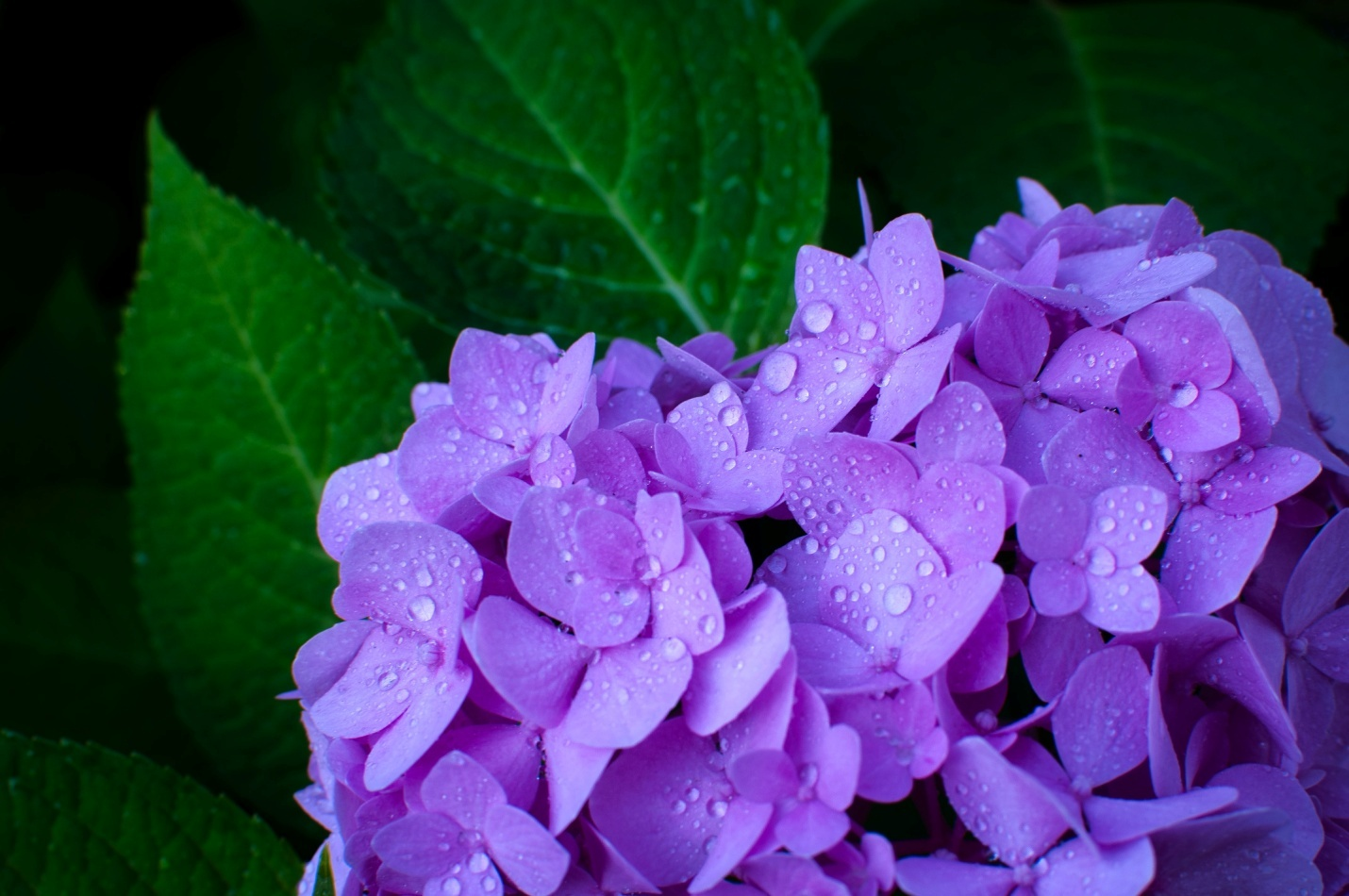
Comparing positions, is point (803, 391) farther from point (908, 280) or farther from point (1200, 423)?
point (1200, 423)

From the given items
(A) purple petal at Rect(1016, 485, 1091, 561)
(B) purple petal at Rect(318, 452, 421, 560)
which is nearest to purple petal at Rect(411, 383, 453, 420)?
(B) purple petal at Rect(318, 452, 421, 560)

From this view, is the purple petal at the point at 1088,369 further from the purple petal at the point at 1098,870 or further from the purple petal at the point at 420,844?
the purple petal at the point at 420,844

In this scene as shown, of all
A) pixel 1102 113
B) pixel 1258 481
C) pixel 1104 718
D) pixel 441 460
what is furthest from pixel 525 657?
pixel 1102 113

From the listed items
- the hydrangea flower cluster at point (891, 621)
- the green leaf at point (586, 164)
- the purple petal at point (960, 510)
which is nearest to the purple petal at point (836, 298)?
the hydrangea flower cluster at point (891, 621)

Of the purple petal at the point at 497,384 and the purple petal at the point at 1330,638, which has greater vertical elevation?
the purple petal at the point at 497,384

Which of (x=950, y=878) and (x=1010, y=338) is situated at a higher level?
(x=1010, y=338)

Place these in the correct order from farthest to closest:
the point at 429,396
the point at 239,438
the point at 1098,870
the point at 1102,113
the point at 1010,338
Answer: the point at 1102,113
the point at 239,438
the point at 429,396
the point at 1010,338
the point at 1098,870
